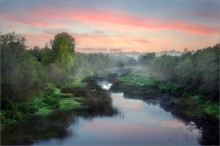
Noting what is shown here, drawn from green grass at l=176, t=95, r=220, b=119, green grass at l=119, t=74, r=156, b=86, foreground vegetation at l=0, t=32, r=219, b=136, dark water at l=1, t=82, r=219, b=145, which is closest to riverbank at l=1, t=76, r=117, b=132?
foreground vegetation at l=0, t=32, r=219, b=136

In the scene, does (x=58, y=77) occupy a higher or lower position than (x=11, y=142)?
higher

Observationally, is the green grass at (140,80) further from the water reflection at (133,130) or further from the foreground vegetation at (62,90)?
the water reflection at (133,130)

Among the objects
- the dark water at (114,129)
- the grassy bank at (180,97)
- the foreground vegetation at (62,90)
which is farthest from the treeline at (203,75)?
the dark water at (114,129)

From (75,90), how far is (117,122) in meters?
26.7

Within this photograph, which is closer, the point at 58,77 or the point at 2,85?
the point at 2,85

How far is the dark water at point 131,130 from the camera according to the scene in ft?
114

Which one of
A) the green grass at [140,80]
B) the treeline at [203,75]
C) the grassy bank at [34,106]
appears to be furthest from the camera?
the green grass at [140,80]

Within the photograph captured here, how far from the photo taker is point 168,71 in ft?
287

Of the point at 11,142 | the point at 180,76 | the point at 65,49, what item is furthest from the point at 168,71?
the point at 11,142

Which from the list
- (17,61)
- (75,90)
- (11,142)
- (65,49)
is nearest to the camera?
(11,142)

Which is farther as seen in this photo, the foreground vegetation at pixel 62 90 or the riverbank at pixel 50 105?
the foreground vegetation at pixel 62 90

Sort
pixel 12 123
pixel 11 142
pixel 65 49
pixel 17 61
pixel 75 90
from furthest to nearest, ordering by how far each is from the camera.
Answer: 1. pixel 65 49
2. pixel 75 90
3. pixel 17 61
4. pixel 12 123
5. pixel 11 142

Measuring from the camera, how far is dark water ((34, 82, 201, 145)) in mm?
34688

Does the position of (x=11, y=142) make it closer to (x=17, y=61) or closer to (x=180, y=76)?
(x=17, y=61)
